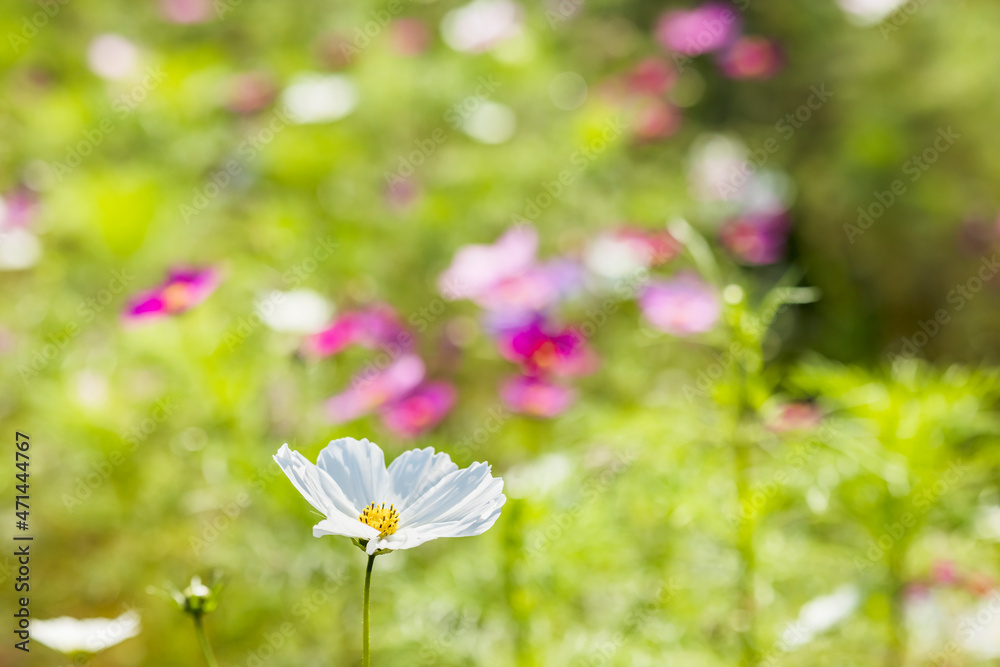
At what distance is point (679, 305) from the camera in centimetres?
145

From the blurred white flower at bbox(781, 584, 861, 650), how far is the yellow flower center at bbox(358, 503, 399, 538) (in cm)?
55

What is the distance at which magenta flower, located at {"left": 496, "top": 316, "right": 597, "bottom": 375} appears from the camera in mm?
1317

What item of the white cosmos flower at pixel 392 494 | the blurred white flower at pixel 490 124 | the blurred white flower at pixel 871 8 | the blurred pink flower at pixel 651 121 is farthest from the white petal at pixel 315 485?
the blurred white flower at pixel 871 8

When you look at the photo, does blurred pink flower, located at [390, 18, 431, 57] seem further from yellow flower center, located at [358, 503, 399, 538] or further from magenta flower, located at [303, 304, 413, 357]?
yellow flower center, located at [358, 503, 399, 538]

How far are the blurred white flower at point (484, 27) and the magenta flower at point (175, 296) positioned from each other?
4.14 ft

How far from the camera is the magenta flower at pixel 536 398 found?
1.31 m

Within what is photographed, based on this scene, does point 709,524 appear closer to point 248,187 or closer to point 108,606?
point 108,606

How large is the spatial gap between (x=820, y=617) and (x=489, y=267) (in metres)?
0.80

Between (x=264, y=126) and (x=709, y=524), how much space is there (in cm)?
171

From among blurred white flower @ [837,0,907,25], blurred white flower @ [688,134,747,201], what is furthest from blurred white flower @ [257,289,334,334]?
blurred white flower @ [837,0,907,25]

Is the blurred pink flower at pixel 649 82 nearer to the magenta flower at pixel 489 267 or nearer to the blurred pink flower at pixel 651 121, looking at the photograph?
the blurred pink flower at pixel 651 121

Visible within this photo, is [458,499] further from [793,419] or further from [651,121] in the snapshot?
[651,121]

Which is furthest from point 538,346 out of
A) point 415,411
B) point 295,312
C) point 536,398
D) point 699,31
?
point 699,31

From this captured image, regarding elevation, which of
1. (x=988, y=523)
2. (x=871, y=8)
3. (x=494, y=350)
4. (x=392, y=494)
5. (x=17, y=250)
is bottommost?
(x=494, y=350)
